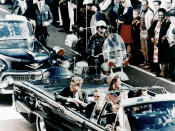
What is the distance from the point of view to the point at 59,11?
13.2 m

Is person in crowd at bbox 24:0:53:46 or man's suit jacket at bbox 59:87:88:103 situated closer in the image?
man's suit jacket at bbox 59:87:88:103

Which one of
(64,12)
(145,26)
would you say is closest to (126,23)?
(145,26)

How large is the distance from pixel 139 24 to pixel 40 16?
2.41m

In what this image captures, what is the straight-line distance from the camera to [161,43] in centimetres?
1074

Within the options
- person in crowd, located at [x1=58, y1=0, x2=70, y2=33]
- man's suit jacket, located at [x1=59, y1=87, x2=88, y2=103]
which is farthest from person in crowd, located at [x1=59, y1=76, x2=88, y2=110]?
person in crowd, located at [x1=58, y1=0, x2=70, y2=33]

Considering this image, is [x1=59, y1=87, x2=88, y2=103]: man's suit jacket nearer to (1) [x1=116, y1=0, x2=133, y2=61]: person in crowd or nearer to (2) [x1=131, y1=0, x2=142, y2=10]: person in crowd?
(1) [x1=116, y1=0, x2=133, y2=61]: person in crowd

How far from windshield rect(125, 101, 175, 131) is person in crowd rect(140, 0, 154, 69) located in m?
5.31

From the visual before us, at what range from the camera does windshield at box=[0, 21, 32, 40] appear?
1047cm

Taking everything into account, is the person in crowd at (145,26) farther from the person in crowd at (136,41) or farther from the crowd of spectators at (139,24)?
the person in crowd at (136,41)

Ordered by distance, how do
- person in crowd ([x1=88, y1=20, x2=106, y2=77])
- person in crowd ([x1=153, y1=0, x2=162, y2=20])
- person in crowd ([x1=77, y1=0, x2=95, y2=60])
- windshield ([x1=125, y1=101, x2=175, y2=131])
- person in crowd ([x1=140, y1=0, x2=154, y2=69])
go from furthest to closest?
person in crowd ([x1=77, y1=0, x2=95, y2=60]), person in crowd ([x1=140, y1=0, x2=154, y2=69]), person in crowd ([x1=153, y1=0, x2=162, y2=20]), person in crowd ([x1=88, y1=20, x2=106, y2=77]), windshield ([x1=125, y1=101, x2=175, y2=131])

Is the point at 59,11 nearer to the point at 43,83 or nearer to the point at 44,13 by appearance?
the point at 44,13

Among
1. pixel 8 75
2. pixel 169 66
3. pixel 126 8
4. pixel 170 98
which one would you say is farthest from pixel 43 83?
pixel 126 8

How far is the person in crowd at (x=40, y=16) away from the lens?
12.0 m

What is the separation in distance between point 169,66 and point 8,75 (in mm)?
3405
